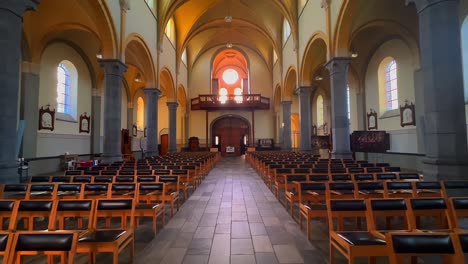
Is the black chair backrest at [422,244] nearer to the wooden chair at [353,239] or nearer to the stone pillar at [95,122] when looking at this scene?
the wooden chair at [353,239]

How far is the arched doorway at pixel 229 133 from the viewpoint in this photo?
27484 mm

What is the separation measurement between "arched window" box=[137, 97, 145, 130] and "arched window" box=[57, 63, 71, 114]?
30.6 ft

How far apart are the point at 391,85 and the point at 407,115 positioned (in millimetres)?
2394

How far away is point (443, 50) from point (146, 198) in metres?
6.47

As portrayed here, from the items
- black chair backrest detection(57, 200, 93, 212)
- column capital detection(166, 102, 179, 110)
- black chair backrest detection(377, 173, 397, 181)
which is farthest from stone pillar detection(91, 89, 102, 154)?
black chair backrest detection(377, 173, 397, 181)

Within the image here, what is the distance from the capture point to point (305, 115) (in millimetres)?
15773

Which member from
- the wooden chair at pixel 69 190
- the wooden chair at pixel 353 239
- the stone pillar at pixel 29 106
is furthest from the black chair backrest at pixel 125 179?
the stone pillar at pixel 29 106

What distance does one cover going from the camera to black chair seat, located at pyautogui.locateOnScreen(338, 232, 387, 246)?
8.02 feet

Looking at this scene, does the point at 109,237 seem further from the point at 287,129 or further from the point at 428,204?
the point at 287,129

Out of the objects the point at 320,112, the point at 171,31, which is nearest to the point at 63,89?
the point at 171,31

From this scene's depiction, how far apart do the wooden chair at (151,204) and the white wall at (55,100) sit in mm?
10075

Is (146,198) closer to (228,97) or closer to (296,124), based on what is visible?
(228,97)

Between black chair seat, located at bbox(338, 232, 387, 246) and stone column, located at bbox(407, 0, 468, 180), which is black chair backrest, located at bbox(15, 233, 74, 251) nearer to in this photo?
black chair seat, located at bbox(338, 232, 387, 246)

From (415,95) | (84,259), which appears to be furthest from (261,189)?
(415,95)
